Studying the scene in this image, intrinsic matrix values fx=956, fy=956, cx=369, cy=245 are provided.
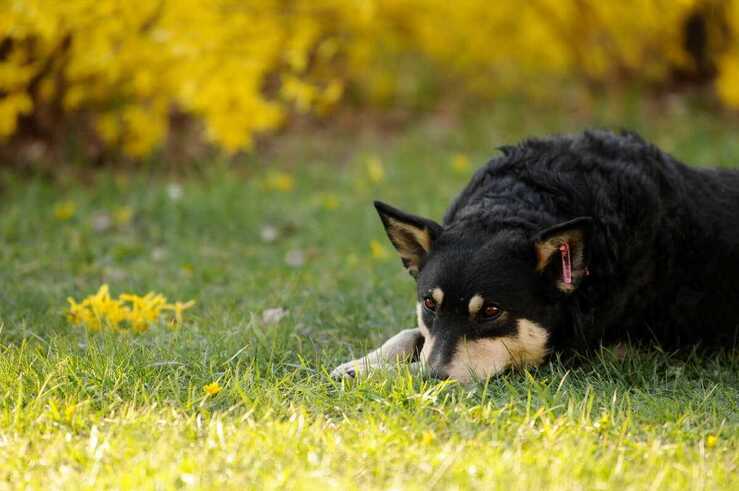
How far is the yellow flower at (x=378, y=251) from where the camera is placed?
670 cm

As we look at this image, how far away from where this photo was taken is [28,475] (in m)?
3.14

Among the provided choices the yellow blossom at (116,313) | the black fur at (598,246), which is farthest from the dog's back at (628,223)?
the yellow blossom at (116,313)

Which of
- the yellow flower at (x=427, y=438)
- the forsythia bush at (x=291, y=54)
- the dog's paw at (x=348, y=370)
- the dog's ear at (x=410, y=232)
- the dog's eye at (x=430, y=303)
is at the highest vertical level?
the forsythia bush at (x=291, y=54)

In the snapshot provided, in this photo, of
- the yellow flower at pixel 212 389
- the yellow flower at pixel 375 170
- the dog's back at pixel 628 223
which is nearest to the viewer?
the yellow flower at pixel 212 389

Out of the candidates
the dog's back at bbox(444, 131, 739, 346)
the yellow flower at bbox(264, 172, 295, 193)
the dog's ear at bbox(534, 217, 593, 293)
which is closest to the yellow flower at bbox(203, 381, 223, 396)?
the dog's back at bbox(444, 131, 739, 346)

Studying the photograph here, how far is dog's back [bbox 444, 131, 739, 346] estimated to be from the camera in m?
4.23

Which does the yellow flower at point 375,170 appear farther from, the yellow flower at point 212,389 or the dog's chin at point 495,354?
the yellow flower at point 212,389

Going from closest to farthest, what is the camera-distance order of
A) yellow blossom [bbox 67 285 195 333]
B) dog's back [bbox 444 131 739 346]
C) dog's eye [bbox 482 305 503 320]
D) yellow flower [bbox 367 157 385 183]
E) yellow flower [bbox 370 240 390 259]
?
1. dog's eye [bbox 482 305 503 320]
2. dog's back [bbox 444 131 739 346]
3. yellow blossom [bbox 67 285 195 333]
4. yellow flower [bbox 370 240 390 259]
5. yellow flower [bbox 367 157 385 183]

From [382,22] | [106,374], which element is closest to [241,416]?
[106,374]

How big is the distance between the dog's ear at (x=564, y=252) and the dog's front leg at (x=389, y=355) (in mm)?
737

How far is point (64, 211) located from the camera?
7461 millimetres

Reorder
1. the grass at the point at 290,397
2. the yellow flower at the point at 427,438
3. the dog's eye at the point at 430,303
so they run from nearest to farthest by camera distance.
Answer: the grass at the point at 290,397
the yellow flower at the point at 427,438
the dog's eye at the point at 430,303

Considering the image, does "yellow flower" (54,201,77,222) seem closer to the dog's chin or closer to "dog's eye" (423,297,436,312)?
"dog's eye" (423,297,436,312)

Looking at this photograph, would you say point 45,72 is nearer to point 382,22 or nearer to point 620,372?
point 382,22
